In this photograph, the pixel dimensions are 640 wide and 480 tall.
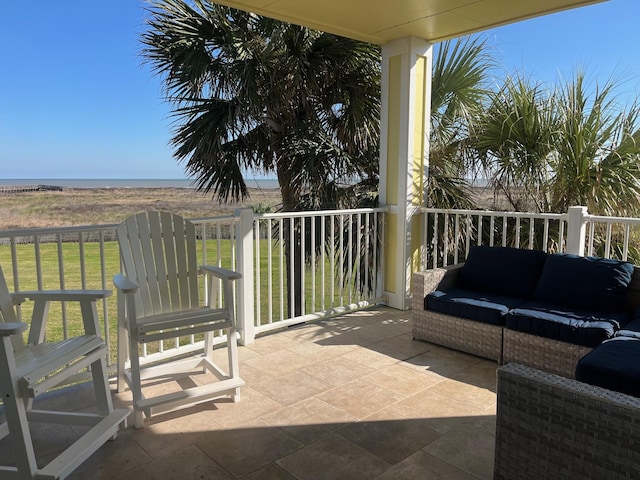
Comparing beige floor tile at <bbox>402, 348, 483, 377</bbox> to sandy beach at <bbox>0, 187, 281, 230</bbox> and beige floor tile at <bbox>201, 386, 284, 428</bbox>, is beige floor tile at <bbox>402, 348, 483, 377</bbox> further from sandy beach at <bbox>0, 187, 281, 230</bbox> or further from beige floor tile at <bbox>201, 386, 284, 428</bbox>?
sandy beach at <bbox>0, 187, 281, 230</bbox>

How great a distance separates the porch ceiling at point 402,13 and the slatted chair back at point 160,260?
68.0 inches

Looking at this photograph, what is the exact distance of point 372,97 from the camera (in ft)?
16.7

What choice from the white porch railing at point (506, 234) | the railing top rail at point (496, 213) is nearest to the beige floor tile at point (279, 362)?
the white porch railing at point (506, 234)

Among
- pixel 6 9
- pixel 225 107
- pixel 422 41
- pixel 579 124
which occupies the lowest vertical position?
pixel 579 124

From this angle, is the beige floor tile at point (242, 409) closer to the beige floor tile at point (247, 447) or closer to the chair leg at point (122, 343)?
the beige floor tile at point (247, 447)

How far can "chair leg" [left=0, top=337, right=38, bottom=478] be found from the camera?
171 cm

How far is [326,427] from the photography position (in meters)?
2.35

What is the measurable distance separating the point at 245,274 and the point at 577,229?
2.56 metres

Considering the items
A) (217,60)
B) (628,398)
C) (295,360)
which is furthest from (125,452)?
(217,60)

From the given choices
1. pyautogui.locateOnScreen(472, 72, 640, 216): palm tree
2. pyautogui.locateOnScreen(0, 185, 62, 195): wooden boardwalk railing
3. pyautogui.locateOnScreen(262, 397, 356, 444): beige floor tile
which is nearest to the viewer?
pyautogui.locateOnScreen(262, 397, 356, 444): beige floor tile

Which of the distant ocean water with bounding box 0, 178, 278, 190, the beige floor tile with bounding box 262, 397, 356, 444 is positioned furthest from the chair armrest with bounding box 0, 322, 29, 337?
the distant ocean water with bounding box 0, 178, 278, 190

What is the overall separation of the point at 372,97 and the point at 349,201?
1.19 m

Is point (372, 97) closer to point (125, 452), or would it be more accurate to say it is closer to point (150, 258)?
point (150, 258)

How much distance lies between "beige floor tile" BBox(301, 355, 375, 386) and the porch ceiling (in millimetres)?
2640
